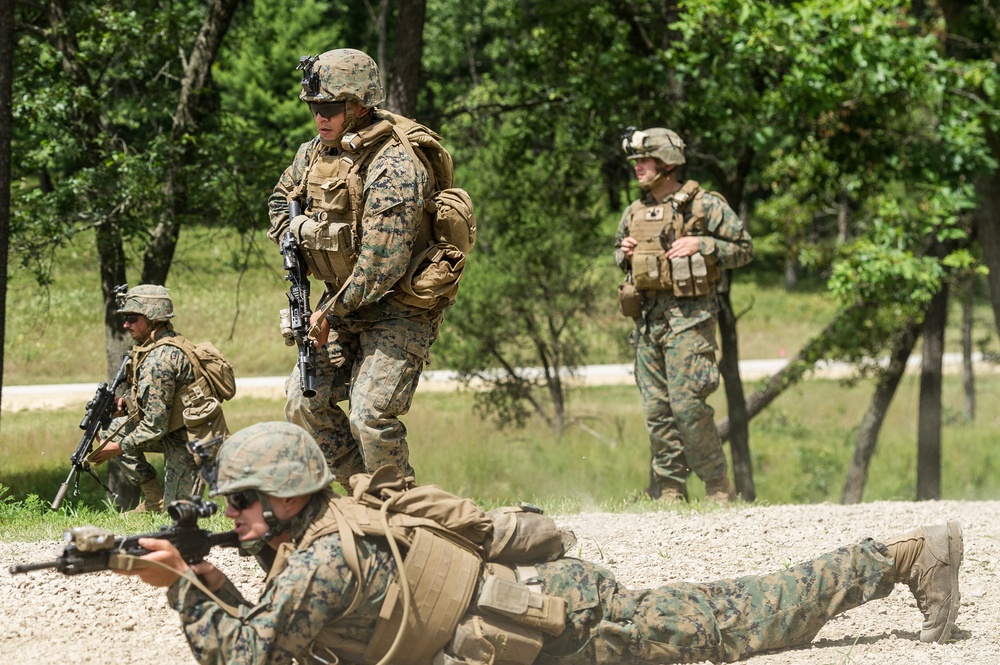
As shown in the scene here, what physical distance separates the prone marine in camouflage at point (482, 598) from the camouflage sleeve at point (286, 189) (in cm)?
225

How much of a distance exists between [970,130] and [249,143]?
6.81 m

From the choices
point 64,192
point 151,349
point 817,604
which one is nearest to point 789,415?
point 64,192

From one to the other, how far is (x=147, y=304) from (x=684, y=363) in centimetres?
342

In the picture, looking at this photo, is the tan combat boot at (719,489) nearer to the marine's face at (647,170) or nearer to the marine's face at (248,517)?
the marine's face at (647,170)

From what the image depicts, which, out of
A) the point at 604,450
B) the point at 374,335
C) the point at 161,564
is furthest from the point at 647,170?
the point at 604,450

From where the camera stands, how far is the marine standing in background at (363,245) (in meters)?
5.94

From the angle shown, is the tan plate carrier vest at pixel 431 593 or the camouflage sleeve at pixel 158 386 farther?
the camouflage sleeve at pixel 158 386

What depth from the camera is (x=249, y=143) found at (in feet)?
38.2

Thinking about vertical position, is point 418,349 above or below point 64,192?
below

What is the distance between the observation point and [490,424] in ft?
60.4

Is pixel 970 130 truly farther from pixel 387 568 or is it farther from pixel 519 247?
pixel 387 568

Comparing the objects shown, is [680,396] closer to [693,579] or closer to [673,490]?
[673,490]

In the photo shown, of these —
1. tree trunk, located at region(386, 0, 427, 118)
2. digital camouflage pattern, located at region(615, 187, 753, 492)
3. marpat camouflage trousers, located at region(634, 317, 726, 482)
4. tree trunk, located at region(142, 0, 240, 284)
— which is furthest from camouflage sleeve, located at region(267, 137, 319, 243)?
tree trunk, located at region(386, 0, 427, 118)

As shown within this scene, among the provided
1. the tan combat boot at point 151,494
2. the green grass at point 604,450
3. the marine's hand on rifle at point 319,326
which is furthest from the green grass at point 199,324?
the marine's hand on rifle at point 319,326
